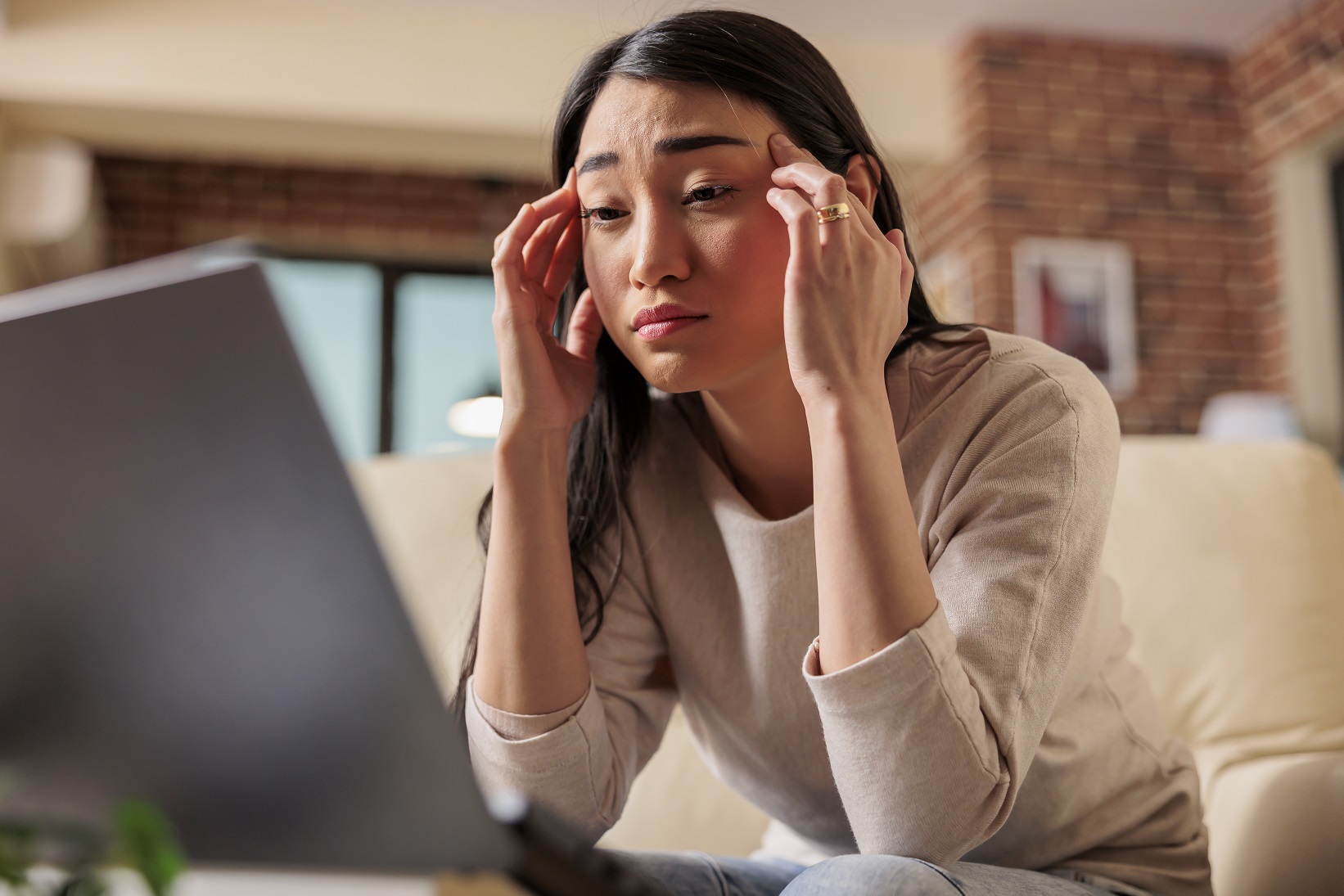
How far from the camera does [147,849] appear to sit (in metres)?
0.38

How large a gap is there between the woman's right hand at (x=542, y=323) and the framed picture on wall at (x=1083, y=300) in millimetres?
3680

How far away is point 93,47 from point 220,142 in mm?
577

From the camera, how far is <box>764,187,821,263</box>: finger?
0.89 metres

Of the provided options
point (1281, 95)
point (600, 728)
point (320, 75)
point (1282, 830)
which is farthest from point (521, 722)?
point (1281, 95)

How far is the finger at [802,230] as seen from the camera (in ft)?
2.93

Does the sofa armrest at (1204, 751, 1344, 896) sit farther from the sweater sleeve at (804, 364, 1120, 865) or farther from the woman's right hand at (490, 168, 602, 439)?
the woman's right hand at (490, 168, 602, 439)

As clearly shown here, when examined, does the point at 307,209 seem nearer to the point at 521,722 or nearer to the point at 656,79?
the point at 656,79

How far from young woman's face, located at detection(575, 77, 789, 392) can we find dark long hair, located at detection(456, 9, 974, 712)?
28 mm

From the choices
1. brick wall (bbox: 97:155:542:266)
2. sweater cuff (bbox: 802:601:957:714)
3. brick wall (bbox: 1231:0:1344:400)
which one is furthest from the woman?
brick wall (bbox: 97:155:542:266)

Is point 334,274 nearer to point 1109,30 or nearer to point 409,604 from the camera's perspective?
point 1109,30

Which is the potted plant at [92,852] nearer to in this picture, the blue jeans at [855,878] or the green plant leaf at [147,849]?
the green plant leaf at [147,849]

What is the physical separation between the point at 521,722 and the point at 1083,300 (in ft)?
13.7

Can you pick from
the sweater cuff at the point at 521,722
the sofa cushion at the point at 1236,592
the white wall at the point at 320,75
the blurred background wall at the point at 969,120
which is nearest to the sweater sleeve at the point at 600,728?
the sweater cuff at the point at 521,722

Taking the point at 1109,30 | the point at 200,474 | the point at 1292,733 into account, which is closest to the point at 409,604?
the point at 200,474
